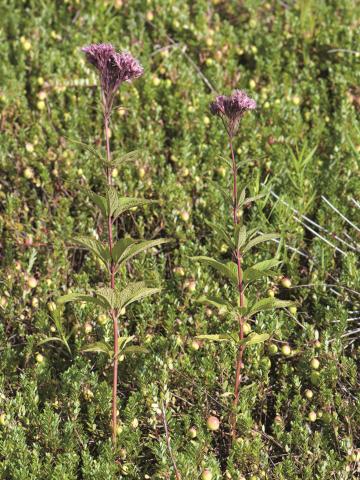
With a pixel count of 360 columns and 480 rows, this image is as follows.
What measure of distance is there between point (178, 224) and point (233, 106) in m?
1.58

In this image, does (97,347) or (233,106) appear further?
(97,347)

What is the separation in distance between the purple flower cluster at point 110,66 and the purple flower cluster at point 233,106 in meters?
0.38

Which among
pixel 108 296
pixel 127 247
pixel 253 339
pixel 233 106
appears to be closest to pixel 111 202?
pixel 127 247

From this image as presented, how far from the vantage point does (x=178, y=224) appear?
4516mm

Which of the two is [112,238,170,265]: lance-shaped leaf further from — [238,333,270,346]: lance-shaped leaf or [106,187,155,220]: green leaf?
[238,333,270,346]: lance-shaped leaf

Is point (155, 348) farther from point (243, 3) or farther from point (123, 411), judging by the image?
point (243, 3)

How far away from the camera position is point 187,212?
4.50 meters

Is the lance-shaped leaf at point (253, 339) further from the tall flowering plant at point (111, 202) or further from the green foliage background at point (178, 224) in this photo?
the tall flowering plant at point (111, 202)

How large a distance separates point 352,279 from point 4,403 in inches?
81.6

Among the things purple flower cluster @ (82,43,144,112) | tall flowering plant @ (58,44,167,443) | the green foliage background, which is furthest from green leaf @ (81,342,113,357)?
purple flower cluster @ (82,43,144,112)

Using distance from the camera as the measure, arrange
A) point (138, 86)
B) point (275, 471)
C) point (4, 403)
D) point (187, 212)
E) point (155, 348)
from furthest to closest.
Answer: point (138, 86) < point (187, 212) < point (155, 348) < point (4, 403) < point (275, 471)

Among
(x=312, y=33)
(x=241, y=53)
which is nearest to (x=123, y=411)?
(x=241, y=53)

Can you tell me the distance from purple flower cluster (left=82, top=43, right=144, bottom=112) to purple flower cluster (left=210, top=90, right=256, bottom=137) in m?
0.38

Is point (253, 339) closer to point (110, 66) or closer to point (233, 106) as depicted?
point (233, 106)
